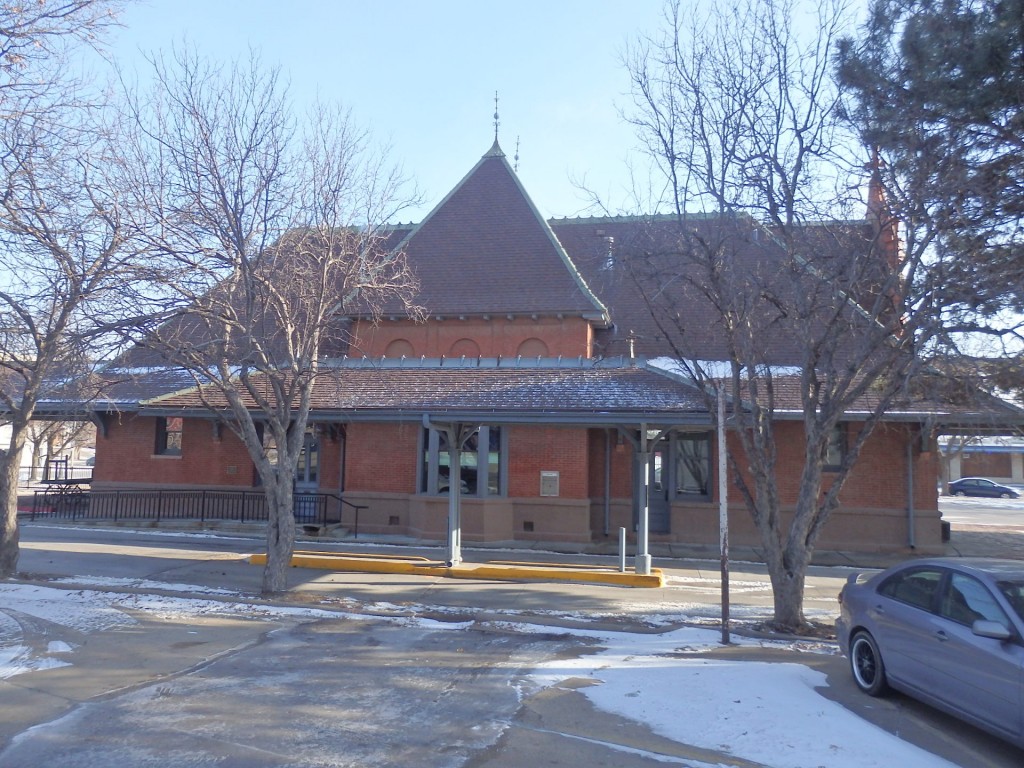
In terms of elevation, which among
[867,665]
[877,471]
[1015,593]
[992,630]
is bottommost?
[867,665]

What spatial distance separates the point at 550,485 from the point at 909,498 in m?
8.30

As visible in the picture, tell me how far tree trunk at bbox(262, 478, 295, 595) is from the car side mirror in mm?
9298

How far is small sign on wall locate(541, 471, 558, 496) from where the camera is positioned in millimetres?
19781

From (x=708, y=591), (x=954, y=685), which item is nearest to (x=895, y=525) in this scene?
(x=708, y=591)

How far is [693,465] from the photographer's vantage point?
805 inches

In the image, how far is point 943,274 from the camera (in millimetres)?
9297

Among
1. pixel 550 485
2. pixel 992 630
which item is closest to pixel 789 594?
pixel 992 630

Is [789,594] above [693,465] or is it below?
below

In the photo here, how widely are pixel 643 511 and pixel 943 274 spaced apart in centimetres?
715

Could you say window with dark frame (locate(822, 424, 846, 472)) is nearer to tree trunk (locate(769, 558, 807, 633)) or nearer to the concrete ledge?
the concrete ledge

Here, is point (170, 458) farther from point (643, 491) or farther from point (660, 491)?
point (643, 491)

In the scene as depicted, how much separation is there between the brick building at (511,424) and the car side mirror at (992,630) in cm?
846

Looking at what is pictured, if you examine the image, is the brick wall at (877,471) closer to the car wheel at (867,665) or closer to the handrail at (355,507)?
the handrail at (355,507)

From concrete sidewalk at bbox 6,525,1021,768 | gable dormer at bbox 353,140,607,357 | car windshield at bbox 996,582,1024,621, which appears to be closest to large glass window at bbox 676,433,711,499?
gable dormer at bbox 353,140,607,357
